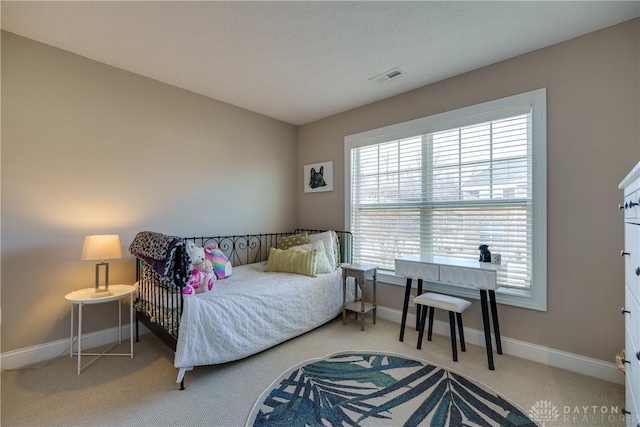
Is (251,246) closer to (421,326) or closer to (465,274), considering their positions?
(421,326)

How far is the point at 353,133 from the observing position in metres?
3.64

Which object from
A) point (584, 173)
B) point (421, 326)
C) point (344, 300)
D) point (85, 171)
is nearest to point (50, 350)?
point (85, 171)

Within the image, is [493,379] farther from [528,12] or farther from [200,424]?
[528,12]

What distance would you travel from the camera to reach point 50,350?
92.5 inches

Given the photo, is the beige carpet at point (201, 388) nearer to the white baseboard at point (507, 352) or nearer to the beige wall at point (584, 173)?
the white baseboard at point (507, 352)

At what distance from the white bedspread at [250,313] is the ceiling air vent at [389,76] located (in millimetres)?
2107

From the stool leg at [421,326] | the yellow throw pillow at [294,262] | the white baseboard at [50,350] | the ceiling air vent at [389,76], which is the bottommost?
the white baseboard at [50,350]

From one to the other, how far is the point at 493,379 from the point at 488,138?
201 cm

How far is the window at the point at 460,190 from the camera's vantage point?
93.6 inches

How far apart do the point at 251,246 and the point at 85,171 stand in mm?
1920

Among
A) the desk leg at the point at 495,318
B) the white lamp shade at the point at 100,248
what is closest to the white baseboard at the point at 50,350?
the white lamp shade at the point at 100,248

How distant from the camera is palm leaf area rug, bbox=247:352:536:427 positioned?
1.65 metres

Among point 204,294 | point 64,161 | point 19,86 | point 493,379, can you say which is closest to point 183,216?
point 64,161

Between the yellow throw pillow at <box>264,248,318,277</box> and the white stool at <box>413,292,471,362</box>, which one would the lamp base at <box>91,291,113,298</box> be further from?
the white stool at <box>413,292,471,362</box>
